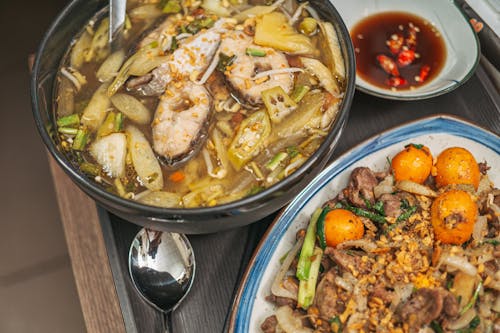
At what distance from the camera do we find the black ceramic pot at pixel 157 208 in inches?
59.4

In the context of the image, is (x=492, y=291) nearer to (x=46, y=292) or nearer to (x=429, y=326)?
(x=429, y=326)

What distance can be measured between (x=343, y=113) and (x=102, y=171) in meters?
0.70

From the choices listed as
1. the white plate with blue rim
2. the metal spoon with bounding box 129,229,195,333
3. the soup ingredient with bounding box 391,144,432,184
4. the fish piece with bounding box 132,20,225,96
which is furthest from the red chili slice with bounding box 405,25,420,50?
the metal spoon with bounding box 129,229,195,333

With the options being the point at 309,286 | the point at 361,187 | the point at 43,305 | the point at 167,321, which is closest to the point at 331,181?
the point at 361,187

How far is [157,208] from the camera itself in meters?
1.49

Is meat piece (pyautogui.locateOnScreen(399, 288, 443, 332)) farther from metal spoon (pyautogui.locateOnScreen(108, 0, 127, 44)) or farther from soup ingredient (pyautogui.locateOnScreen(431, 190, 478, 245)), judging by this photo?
metal spoon (pyautogui.locateOnScreen(108, 0, 127, 44))

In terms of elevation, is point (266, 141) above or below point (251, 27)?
below

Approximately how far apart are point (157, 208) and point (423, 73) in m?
1.63

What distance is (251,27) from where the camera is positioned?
1862mm

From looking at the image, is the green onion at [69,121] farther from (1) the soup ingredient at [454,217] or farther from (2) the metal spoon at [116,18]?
(1) the soup ingredient at [454,217]

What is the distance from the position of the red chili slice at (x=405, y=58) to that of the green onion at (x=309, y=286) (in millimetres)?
1153

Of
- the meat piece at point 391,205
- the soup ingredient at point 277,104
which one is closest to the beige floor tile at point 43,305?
the meat piece at point 391,205

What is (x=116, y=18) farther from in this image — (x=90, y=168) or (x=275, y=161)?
(x=275, y=161)

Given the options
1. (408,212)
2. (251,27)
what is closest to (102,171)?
(251,27)
